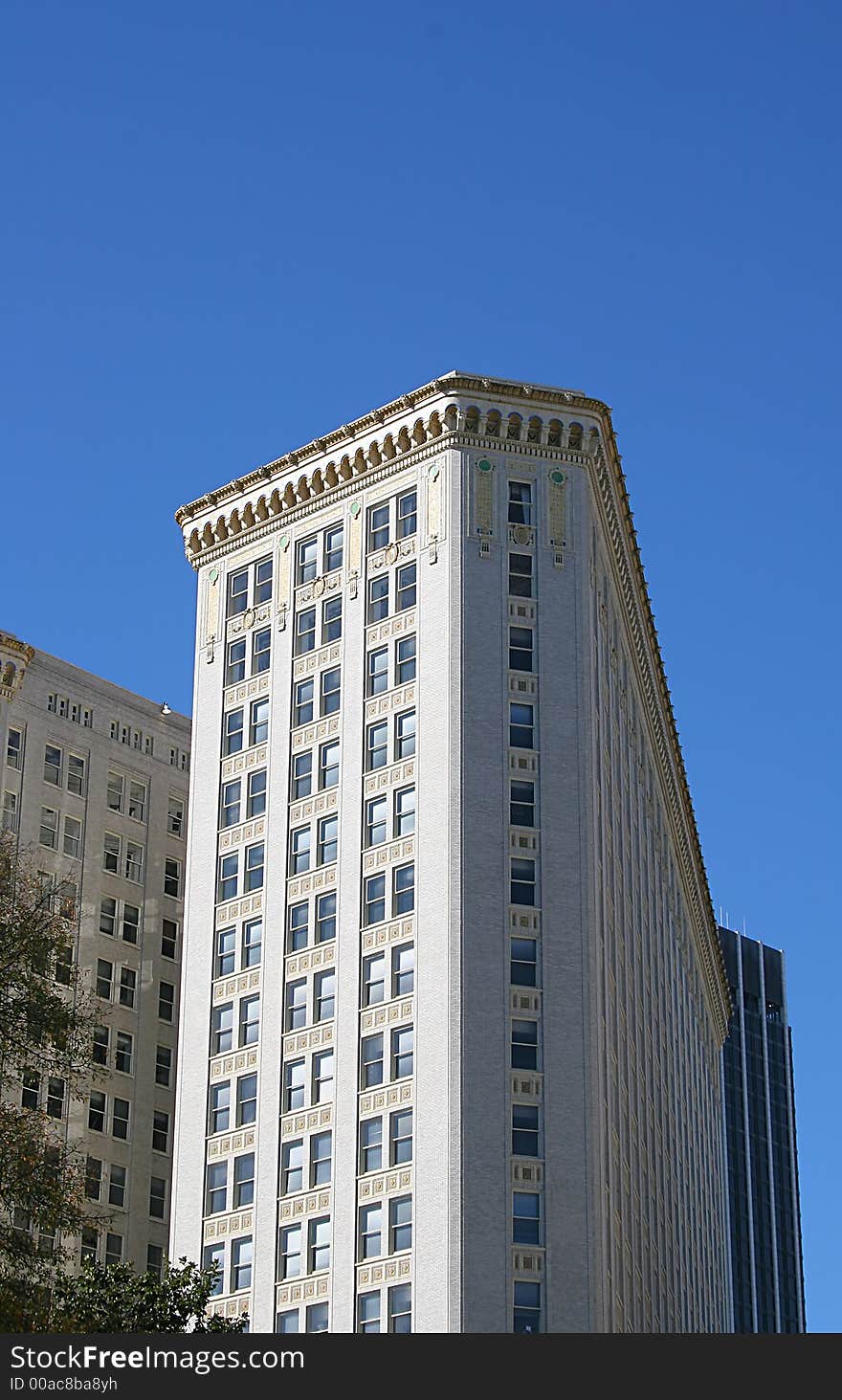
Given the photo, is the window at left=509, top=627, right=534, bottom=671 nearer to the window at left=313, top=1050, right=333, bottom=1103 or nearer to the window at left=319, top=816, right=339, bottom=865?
the window at left=319, top=816, right=339, bottom=865

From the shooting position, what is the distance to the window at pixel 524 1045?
8731cm

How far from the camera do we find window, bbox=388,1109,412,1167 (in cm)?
8650

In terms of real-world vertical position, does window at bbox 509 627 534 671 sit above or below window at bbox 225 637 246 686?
below

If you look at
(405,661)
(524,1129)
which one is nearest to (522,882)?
(524,1129)

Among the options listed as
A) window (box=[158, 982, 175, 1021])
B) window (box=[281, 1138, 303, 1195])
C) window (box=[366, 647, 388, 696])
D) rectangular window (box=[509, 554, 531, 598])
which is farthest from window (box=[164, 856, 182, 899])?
rectangular window (box=[509, 554, 531, 598])

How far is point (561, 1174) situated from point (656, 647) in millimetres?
43193

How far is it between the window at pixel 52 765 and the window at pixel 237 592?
2042 centimetres

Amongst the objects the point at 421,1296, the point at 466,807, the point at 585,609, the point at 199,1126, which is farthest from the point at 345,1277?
the point at 585,609

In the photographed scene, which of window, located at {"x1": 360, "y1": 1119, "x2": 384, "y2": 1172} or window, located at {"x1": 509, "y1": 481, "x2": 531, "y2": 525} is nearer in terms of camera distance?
window, located at {"x1": 360, "y1": 1119, "x2": 384, "y2": 1172}

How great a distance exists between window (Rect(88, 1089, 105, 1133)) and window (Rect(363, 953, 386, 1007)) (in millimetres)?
28760

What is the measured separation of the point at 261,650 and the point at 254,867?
10.7 m

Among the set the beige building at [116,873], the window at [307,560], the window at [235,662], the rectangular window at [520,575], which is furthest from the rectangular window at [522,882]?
the beige building at [116,873]

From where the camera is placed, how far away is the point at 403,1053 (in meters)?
88.5

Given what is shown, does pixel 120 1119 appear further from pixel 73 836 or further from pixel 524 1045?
pixel 524 1045
